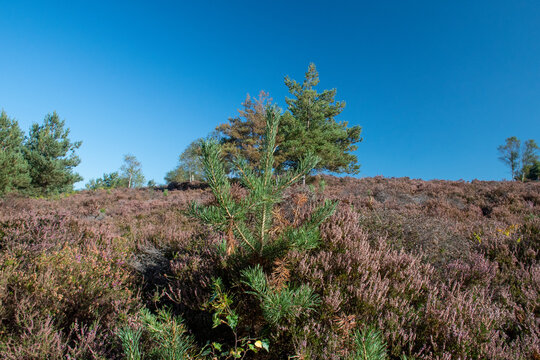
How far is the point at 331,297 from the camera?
2.03m

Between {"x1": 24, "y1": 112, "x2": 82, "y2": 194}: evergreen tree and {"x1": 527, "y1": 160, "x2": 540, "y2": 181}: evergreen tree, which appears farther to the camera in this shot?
{"x1": 527, "y1": 160, "x2": 540, "y2": 181}: evergreen tree

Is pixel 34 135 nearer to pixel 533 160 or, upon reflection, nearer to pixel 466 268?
pixel 466 268

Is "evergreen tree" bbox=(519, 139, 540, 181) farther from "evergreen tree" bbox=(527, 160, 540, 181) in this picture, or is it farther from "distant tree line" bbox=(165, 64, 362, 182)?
"distant tree line" bbox=(165, 64, 362, 182)

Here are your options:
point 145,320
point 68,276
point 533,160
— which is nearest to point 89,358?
point 145,320

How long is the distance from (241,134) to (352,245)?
26.7 m

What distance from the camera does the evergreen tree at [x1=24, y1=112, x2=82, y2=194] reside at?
2038cm

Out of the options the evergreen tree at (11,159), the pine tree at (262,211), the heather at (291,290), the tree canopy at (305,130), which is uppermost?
the tree canopy at (305,130)

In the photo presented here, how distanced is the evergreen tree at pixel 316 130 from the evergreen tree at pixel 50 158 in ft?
61.8

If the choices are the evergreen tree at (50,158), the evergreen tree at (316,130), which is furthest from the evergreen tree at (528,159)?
the evergreen tree at (50,158)

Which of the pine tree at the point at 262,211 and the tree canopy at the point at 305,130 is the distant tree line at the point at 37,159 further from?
the pine tree at the point at 262,211

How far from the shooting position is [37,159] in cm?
2027

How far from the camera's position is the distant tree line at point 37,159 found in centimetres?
1663

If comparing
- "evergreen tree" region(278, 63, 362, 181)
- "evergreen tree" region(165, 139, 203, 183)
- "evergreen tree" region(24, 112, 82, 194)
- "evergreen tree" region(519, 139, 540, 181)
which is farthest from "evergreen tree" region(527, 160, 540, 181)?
"evergreen tree" region(24, 112, 82, 194)

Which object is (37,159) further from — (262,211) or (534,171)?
(534,171)
